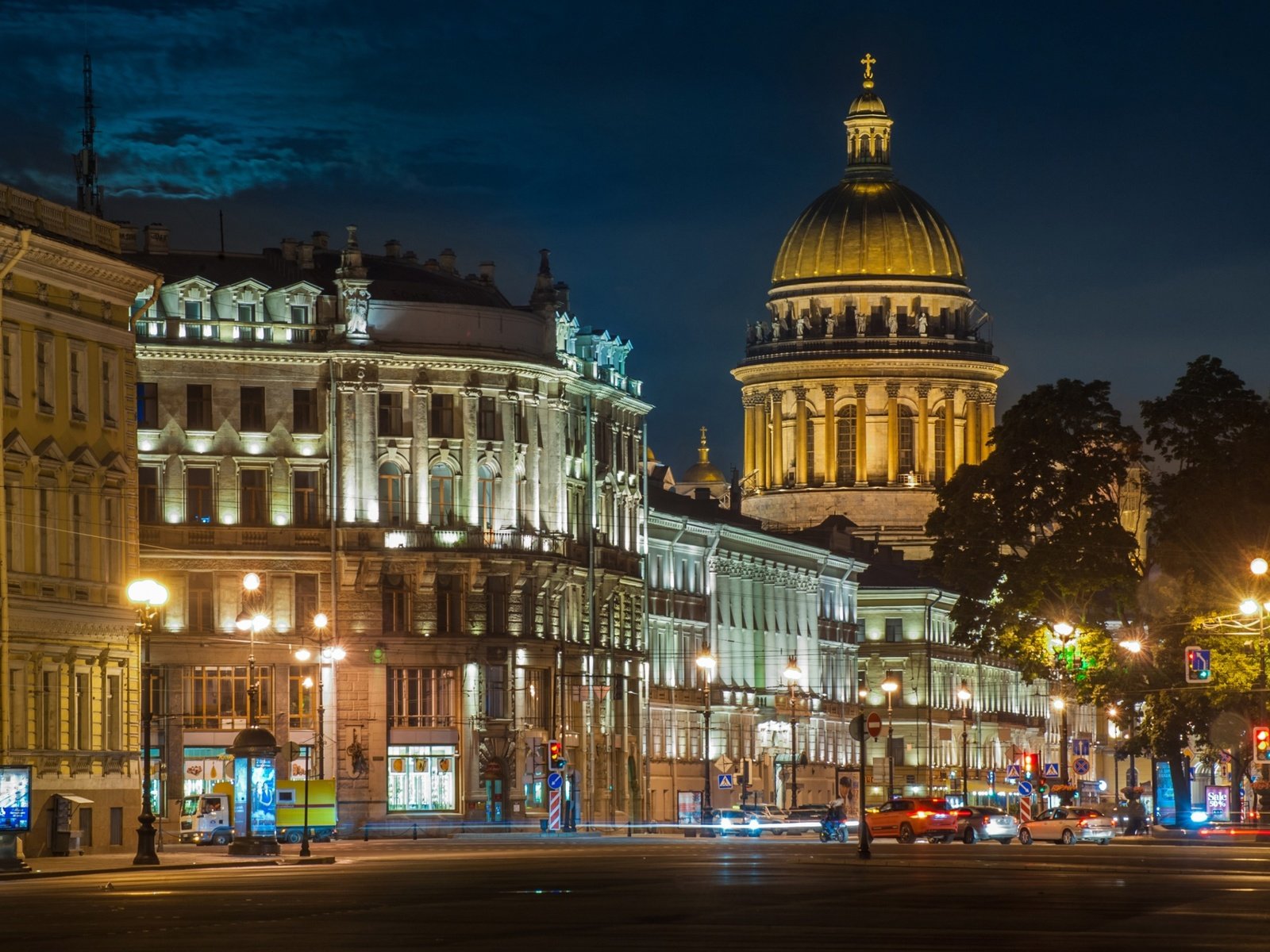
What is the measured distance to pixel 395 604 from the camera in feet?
400

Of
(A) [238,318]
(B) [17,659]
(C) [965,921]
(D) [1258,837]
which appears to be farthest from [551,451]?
(C) [965,921]

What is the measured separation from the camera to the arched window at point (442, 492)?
4847 inches

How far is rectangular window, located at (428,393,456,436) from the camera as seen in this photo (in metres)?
123

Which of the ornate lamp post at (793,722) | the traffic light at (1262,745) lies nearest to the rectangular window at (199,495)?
the ornate lamp post at (793,722)

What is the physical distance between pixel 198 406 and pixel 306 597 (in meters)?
8.86

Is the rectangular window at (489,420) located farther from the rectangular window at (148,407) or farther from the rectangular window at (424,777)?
the rectangular window at (148,407)

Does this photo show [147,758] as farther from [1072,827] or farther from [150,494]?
[150,494]

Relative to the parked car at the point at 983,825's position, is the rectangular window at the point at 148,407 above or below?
above

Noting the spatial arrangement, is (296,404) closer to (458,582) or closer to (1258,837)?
(458,582)

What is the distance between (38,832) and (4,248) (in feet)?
48.9

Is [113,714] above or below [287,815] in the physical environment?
above

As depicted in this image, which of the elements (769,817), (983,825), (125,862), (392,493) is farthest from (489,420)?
(125,862)

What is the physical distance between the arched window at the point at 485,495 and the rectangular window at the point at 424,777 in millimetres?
9963

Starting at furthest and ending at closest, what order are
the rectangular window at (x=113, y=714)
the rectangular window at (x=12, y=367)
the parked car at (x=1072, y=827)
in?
the parked car at (x=1072, y=827) → the rectangular window at (x=113, y=714) → the rectangular window at (x=12, y=367)
